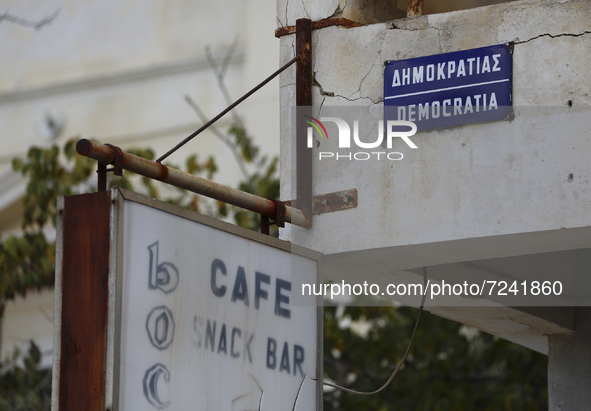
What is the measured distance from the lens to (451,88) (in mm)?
5285

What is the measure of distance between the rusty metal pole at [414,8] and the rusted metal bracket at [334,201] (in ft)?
3.63

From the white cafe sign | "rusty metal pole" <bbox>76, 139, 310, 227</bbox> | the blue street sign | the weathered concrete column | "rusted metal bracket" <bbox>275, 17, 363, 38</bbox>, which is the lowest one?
the weathered concrete column

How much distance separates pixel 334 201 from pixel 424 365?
219 inches

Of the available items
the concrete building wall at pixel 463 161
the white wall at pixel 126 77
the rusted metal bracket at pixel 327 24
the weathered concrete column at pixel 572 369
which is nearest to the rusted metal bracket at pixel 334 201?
the concrete building wall at pixel 463 161

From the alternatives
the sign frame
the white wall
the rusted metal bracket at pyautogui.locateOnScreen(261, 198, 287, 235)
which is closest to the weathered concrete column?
the rusted metal bracket at pyautogui.locateOnScreen(261, 198, 287, 235)

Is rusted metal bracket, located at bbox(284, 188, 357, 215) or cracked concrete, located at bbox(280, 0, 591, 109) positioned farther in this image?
rusted metal bracket, located at bbox(284, 188, 357, 215)

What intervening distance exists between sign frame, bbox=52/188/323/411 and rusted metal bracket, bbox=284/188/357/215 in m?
1.51

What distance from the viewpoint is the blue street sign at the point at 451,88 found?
5.15 m

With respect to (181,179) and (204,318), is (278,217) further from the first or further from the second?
(204,318)

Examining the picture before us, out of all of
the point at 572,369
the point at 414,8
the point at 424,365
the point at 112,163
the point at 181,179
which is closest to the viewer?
the point at 112,163

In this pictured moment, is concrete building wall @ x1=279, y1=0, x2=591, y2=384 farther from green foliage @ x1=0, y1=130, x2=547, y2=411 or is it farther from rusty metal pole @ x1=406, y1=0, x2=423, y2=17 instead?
green foliage @ x1=0, y1=130, x2=547, y2=411

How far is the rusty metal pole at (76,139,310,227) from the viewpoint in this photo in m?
4.20

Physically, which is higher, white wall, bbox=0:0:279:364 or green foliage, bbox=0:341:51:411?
white wall, bbox=0:0:279:364

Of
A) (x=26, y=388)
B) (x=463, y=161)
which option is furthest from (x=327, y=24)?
(x=26, y=388)
